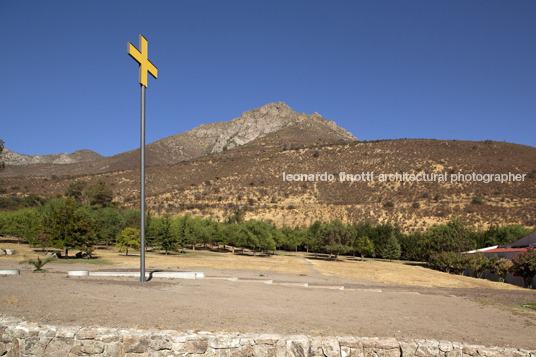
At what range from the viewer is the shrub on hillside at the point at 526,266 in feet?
79.0

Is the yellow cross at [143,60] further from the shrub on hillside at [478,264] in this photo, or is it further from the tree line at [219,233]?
the shrub on hillside at [478,264]

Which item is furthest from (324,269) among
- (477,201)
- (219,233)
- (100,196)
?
(100,196)

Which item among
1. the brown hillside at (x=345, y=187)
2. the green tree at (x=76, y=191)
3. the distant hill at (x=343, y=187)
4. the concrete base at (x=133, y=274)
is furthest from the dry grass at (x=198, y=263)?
the green tree at (x=76, y=191)

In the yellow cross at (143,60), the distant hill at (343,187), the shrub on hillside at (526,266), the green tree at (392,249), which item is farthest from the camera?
the distant hill at (343,187)

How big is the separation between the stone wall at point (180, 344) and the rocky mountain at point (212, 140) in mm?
105492

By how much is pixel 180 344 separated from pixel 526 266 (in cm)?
2597

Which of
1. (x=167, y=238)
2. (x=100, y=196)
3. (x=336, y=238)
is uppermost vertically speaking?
(x=100, y=196)

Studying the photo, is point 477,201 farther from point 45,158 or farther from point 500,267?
point 45,158

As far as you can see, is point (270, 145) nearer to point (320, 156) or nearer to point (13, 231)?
point (320, 156)

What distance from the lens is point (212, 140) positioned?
186m

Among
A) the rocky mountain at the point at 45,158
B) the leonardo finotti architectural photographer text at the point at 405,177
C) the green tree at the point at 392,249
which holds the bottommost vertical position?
the green tree at the point at 392,249

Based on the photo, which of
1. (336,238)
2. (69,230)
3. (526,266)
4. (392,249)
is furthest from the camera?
(392,249)

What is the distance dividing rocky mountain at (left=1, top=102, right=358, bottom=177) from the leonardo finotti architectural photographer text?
28.6 meters

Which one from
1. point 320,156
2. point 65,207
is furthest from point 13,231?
point 320,156
